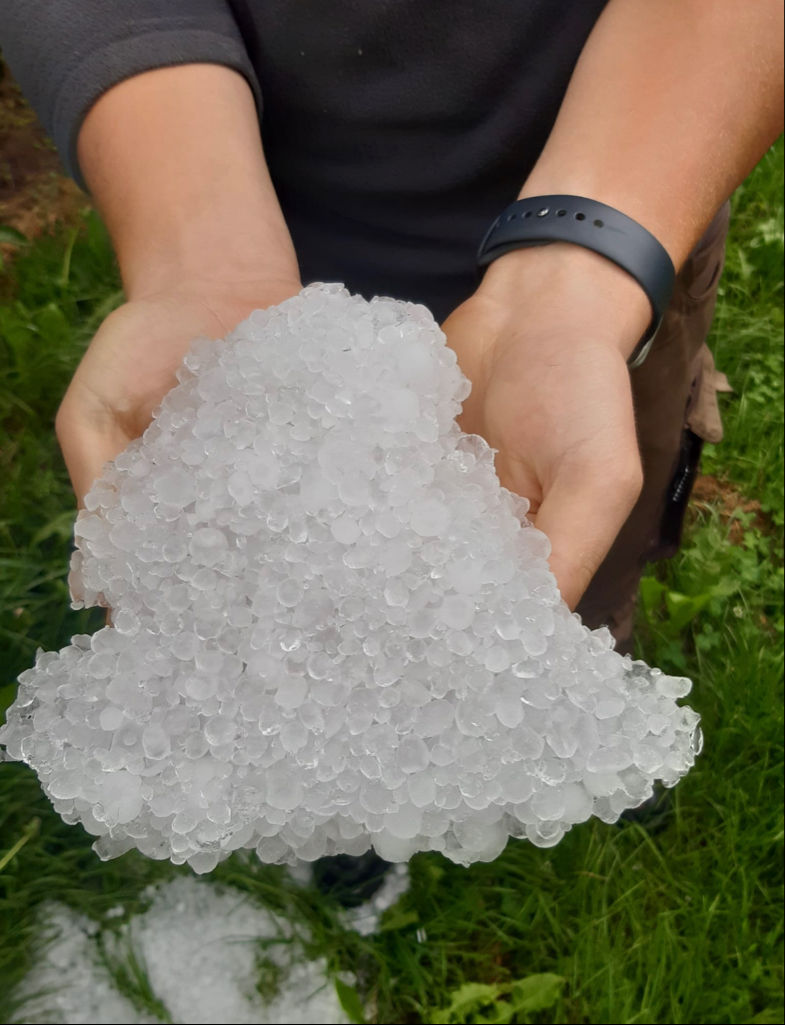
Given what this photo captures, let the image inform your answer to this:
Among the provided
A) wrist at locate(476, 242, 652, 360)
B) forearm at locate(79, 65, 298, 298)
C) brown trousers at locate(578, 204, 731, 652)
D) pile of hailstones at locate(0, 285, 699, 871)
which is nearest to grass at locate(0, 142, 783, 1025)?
brown trousers at locate(578, 204, 731, 652)

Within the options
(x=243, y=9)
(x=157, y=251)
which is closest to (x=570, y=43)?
(x=243, y=9)

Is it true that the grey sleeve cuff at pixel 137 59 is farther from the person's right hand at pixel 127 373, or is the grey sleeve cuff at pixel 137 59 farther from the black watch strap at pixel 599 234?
the black watch strap at pixel 599 234

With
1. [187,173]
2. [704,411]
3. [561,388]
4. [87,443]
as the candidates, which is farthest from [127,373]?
[704,411]

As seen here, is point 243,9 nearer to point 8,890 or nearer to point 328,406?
point 328,406

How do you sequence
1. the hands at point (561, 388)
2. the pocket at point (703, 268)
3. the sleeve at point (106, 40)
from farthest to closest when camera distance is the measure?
1. the pocket at point (703, 268)
2. the sleeve at point (106, 40)
3. the hands at point (561, 388)

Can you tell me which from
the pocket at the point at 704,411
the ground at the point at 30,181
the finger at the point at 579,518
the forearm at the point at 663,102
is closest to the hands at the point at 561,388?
the finger at the point at 579,518

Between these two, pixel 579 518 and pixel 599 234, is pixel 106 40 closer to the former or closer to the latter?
pixel 599 234

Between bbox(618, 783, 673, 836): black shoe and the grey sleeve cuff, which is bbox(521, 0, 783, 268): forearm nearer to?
the grey sleeve cuff

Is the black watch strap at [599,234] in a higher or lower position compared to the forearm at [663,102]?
lower
